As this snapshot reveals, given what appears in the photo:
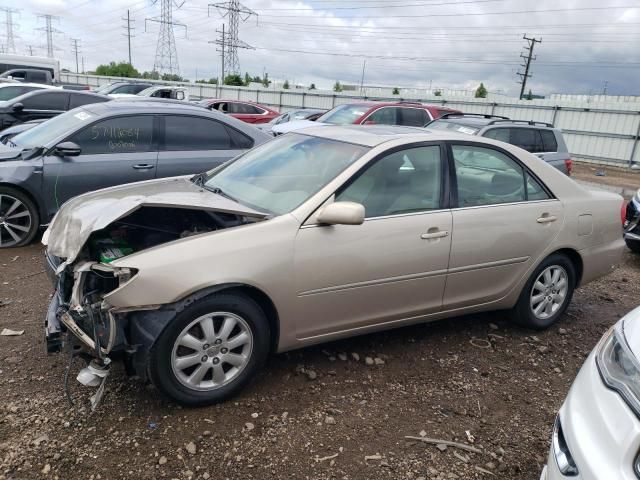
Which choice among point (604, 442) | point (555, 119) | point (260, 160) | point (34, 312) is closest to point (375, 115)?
point (260, 160)

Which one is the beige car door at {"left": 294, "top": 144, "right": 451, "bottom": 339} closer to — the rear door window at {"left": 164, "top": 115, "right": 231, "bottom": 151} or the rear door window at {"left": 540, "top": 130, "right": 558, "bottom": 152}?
the rear door window at {"left": 164, "top": 115, "right": 231, "bottom": 151}

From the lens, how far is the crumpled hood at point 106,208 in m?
2.97

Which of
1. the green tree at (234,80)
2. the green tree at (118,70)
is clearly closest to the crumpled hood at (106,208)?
the green tree at (234,80)

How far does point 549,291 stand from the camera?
439 cm

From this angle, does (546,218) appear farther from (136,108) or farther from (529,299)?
(136,108)

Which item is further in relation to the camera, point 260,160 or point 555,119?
point 555,119

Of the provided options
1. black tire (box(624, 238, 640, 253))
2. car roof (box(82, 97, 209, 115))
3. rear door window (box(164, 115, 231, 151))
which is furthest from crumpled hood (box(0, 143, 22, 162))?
black tire (box(624, 238, 640, 253))

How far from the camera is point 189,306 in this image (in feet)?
9.29

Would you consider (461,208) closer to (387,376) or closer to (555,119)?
(387,376)

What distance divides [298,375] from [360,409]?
52 cm

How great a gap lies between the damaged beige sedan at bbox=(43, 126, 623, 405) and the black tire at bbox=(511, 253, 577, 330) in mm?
13

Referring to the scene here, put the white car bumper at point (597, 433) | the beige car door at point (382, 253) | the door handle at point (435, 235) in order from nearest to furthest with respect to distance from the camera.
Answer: the white car bumper at point (597, 433) → the beige car door at point (382, 253) → the door handle at point (435, 235)

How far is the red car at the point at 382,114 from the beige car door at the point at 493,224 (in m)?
7.35

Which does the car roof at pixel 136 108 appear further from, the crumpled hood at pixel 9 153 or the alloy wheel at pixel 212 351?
the alloy wheel at pixel 212 351
